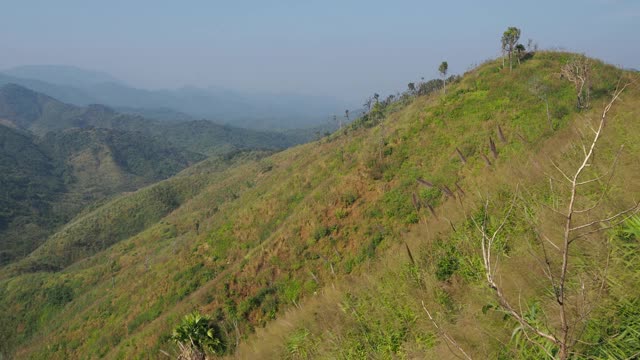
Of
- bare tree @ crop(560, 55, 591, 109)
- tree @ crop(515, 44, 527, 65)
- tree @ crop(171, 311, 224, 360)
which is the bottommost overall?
tree @ crop(171, 311, 224, 360)

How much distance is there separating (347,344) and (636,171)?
14.7ft

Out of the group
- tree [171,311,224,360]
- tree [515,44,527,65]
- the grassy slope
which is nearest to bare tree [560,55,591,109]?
the grassy slope

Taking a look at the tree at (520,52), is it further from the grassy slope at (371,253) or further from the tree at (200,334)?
the tree at (200,334)

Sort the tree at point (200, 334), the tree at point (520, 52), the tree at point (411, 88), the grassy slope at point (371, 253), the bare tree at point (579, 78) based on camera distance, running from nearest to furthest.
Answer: the grassy slope at point (371, 253) < the tree at point (200, 334) < the bare tree at point (579, 78) < the tree at point (520, 52) < the tree at point (411, 88)

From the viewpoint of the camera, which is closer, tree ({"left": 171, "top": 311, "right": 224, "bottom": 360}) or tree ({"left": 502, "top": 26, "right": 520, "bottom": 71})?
tree ({"left": 171, "top": 311, "right": 224, "bottom": 360})

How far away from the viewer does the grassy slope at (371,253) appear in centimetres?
592

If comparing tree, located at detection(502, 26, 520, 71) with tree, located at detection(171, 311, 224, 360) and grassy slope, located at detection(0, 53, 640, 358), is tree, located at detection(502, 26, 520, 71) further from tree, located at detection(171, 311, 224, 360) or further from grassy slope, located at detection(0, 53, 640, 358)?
tree, located at detection(171, 311, 224, 360)

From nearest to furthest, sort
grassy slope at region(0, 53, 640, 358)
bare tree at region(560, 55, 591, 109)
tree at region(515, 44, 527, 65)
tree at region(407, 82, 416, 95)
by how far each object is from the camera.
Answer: grassy slope at region(0, 53, 640, 358)
bare tree at region(560, 55, 591, 109)
tree at region(515, 44, 527, 65)
tree at region(407, 82, 416, 95)

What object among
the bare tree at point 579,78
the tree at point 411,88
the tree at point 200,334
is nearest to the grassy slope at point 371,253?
the bare tree at point 579,78

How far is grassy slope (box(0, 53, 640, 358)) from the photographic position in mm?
5922

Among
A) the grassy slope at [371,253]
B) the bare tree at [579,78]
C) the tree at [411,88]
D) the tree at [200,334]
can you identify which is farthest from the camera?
the tree at [411,88]

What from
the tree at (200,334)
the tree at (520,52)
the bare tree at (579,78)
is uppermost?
the tree at (520,52)

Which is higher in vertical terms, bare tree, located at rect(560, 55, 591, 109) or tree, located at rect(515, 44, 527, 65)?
tree, located at rect(515, 44, 527, 65)

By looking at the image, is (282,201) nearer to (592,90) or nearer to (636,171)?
(592,90)
